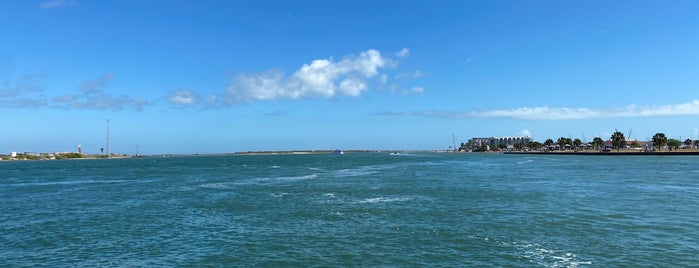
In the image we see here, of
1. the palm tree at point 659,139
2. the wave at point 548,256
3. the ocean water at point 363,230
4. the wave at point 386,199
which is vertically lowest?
the wave at point 548,256

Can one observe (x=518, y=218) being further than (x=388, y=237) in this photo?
Yes

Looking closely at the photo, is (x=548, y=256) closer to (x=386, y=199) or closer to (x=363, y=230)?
(x=363, y=230)

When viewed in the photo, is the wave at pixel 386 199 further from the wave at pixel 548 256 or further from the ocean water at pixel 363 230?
the wave at pixel 548 256

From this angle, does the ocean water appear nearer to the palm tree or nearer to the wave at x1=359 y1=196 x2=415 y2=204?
the wave at x1=359 y1=196 x2=415 y2=204

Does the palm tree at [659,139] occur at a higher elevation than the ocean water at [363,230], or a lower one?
higher

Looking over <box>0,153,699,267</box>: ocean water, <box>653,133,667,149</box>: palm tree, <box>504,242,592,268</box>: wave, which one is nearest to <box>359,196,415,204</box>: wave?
<box>0,153,699,267</box>: ocean water

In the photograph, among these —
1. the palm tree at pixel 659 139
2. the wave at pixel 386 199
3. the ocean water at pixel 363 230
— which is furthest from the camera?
the palm tree at pixel 659 139

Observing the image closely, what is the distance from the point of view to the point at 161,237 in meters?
24.0

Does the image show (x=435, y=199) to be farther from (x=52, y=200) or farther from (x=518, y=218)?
(x=52, y=200)

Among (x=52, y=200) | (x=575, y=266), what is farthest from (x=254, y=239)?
(x=52, y=200)

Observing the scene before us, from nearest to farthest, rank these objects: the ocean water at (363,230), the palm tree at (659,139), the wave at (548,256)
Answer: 1. the wave at (548,256)
2. the ocean water at (363,230)
3. the palm tree at (659,139)

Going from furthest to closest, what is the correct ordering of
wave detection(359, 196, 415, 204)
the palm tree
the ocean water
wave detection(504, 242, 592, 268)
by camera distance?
1. the palm tree
2. wave detection(359, 196, 415, 204)
3. the ocean water
4. wave detection(504, 242, 592, 268)

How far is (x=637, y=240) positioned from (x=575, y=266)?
6.64 m

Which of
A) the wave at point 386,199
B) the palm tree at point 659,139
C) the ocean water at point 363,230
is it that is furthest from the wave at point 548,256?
the palm tree at point 659,139
